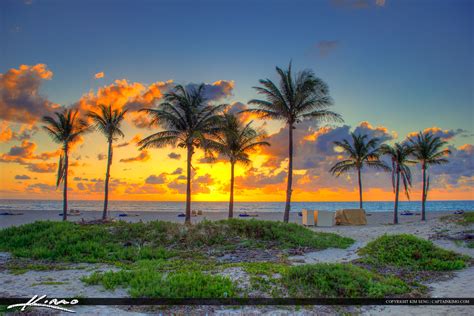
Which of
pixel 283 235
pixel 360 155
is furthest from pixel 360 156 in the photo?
pixel 283 235

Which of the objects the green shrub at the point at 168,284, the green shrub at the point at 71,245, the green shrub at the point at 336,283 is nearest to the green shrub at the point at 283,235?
the green shrub at the point at 71,245

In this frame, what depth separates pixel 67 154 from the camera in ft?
100

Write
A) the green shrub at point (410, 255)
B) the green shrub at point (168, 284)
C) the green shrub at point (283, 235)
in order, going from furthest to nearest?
the green shrub at point (283, 235), the green shrub at point (410, 255), the green shrub at point (168, 284)

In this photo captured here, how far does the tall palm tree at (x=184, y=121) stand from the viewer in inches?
1037

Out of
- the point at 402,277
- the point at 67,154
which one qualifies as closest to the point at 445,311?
the point at 402,277

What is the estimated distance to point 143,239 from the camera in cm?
1605

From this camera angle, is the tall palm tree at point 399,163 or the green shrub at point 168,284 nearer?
the green shrub at point 168,284


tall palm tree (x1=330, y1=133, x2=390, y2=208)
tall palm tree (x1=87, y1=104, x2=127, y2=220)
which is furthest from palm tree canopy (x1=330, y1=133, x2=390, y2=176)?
tall palm tree (x1=87, y1=104, x2=127, y2=220)

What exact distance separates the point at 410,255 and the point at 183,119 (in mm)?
18853

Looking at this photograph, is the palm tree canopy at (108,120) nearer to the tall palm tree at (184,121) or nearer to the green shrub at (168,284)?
the tall palm tree at (184,121)

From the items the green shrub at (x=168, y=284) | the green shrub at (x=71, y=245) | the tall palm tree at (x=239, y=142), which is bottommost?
the green shrub at (x=71, y=245)

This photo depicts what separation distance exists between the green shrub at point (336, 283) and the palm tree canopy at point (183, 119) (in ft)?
59.6

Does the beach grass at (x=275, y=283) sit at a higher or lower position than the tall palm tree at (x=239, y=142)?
lower

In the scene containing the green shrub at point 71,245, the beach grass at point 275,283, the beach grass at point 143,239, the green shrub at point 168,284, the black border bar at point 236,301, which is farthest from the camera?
the beach grass at point 143,239
